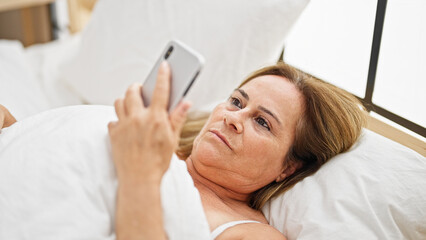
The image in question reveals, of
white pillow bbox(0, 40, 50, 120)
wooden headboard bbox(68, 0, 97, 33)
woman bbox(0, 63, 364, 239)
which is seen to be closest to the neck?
woman bbox(0, 63, 364, 239)

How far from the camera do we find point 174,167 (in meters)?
0.90

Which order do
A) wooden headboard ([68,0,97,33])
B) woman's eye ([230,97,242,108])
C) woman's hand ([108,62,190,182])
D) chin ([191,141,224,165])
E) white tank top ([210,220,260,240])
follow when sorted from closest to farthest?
woman's hand ([108,62,190,182]) < white tank top ([210,220,260,240]) < chin ([191,141,224,165]) < woman's eye ([230,97,242,108]) < wooden headboard ([68,0,97,33])

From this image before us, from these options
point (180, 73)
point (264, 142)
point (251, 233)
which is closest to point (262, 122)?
point (264, 142)

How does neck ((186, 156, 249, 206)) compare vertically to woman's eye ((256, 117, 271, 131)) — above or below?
below

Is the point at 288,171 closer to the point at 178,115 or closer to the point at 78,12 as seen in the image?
the point at 178,115

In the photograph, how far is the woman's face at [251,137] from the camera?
107 centimetres

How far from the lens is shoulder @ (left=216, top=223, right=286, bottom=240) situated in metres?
0.95

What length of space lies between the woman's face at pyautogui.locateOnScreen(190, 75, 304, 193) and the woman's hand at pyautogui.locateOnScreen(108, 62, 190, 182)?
0.32 metres

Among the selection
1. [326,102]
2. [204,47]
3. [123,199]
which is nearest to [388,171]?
[326,102]

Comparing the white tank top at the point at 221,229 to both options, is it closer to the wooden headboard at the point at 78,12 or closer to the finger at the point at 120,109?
the finger at the point at 120,109

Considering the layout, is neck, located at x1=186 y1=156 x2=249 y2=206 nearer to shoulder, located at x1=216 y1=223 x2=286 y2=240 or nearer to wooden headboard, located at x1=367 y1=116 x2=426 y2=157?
shoulder, located at x1=216 y1=223 x2=286 y2=240

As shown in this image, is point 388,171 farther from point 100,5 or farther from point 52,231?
point 100,5

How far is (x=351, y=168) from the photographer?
3.55ft

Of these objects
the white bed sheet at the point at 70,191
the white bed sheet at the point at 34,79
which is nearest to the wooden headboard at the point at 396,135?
the white bed sheet at the point at 70,191
